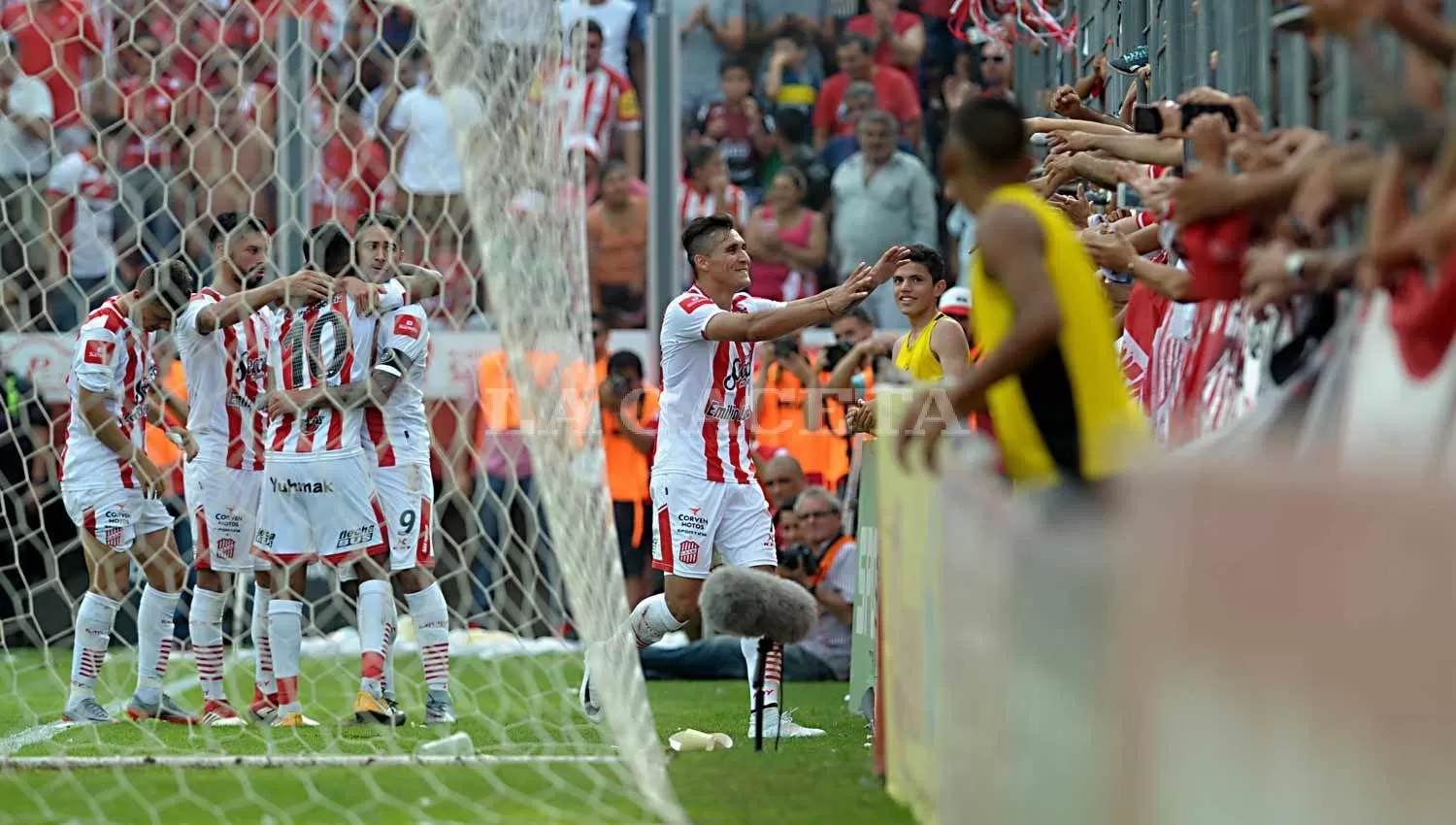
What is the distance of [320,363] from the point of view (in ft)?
28.1

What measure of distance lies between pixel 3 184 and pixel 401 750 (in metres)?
3.95

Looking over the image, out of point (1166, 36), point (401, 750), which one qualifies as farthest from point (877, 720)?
point (1166, 36)

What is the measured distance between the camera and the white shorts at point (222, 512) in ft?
29.3

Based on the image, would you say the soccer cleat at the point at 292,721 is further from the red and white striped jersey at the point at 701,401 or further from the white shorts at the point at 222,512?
the red and white striped jersey at the point at 701,401

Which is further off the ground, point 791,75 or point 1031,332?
point 791,75

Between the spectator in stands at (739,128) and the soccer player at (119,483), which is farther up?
the spectator in stands at (739,128)

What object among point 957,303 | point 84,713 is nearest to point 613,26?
point 957,303

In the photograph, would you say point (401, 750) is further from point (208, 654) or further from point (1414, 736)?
point (1414, 736)

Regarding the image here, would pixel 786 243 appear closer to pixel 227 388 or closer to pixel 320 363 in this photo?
pixel 227 388

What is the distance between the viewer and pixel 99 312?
8.60 meters

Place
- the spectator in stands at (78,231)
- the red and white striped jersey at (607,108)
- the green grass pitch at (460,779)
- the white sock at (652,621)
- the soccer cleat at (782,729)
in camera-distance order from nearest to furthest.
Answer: the green grass pitch at (460,779) < the soccer cleat at (782,729) < the white sock at (652,621) < the spectator in stands at (78,231) < the red and white striped jersey at (607,108)

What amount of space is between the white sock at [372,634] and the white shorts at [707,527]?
4.36 ft

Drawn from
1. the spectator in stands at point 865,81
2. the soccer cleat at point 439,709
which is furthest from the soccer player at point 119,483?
the spectator in stands at point 865,81

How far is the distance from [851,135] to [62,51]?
21.4 feet
